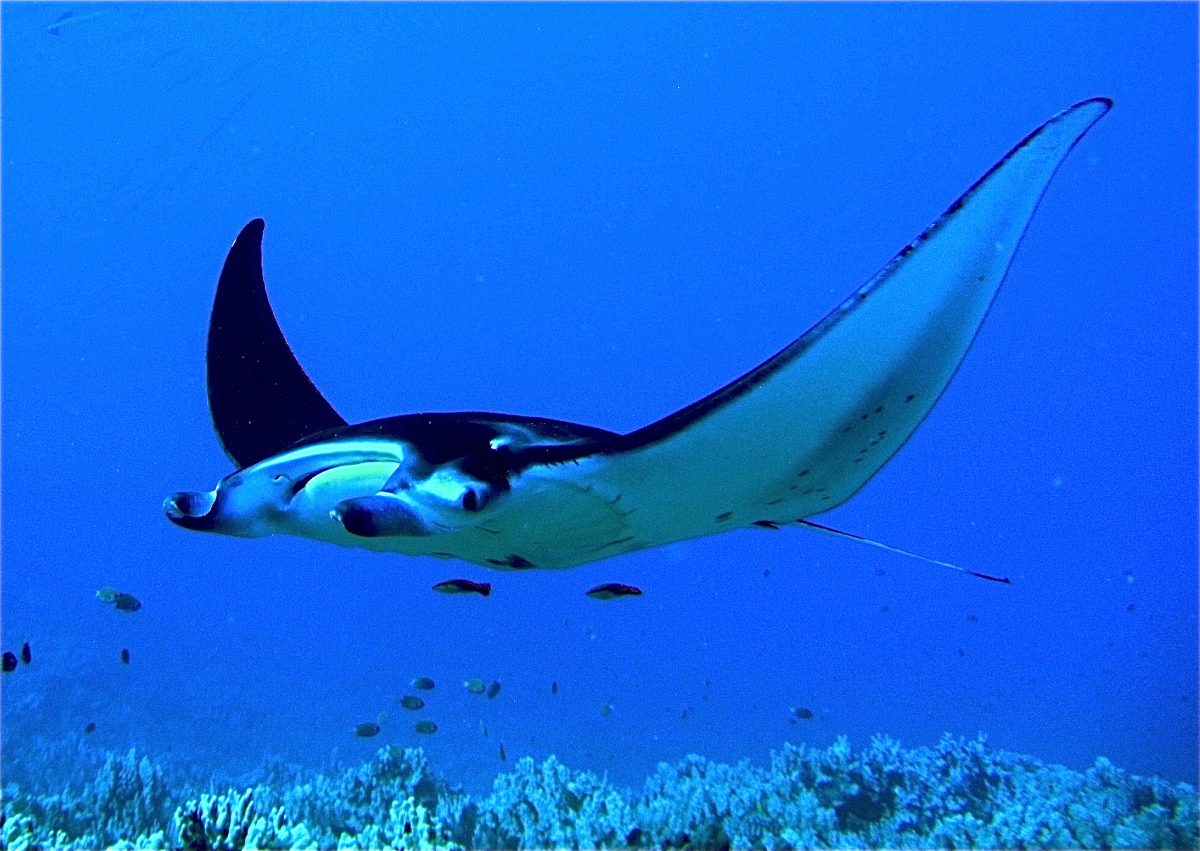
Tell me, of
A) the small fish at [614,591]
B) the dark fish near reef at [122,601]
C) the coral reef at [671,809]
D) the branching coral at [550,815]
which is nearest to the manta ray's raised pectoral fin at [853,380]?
the small fish at [614,591]

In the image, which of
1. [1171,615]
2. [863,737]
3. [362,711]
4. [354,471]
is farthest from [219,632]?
[1171,615]

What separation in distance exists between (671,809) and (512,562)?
3.96 m

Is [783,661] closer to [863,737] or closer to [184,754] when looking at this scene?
[863,737]

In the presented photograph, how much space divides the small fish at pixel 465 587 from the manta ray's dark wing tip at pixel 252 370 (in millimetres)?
1134

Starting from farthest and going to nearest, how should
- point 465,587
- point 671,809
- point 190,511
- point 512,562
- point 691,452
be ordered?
1. point 671,809
2. point 465,587
3. point 512,562
4. point 190,511
5. point 691,452

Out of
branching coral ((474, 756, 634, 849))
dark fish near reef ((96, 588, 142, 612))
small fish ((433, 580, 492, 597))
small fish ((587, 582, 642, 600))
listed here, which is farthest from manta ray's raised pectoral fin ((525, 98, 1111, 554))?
dark fish near reef ((96, 588, 142, 612))

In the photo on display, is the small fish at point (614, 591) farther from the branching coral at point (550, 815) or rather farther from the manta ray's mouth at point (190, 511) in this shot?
the manta ray's mouth at point (190, 511)

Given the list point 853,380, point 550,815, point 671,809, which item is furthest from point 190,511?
point 671,809

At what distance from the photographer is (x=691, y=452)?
1.98 metres

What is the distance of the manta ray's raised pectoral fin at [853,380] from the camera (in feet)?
5.84

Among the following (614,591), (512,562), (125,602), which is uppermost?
(512,562)

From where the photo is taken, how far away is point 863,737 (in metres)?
25.0

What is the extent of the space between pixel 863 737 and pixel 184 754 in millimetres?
20267

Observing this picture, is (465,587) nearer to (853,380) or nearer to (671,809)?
(853,380)
